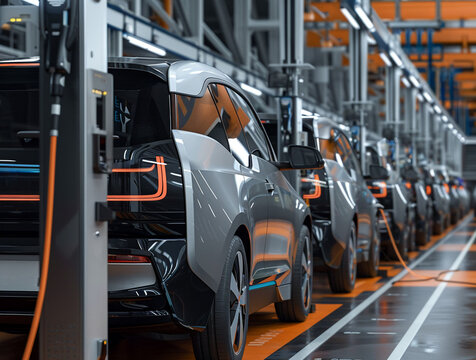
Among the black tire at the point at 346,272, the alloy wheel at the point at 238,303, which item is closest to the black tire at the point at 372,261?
the black tire at the point at 346,272

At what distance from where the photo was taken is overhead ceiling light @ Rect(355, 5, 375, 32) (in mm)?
18502

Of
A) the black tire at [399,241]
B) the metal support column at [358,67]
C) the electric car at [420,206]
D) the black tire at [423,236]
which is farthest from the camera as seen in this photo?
the black tire at [423,236]

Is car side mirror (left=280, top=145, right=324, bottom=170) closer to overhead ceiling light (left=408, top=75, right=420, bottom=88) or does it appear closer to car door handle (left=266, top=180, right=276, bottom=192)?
car door handle (left=266, top=180, right=276, bottom=192)

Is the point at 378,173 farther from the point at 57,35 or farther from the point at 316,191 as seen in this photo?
the point at 57,35

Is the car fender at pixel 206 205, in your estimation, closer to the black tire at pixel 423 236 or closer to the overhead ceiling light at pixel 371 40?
the black tire at pixel 423 236

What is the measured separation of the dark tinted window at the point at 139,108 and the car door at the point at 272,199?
1.13 metres

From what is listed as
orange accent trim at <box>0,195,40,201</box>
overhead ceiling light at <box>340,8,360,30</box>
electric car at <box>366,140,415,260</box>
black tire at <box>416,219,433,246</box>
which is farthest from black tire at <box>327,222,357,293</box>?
black tire at <box>416,219,433,246</box>

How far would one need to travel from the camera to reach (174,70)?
6191mm

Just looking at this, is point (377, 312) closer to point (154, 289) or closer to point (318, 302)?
point (318, 302)

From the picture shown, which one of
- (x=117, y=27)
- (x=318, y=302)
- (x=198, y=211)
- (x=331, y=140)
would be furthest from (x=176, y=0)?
(x=198, y=211)

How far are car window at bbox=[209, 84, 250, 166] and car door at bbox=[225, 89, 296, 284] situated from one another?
103 mm

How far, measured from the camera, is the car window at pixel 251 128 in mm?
7324

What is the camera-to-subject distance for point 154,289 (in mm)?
5695

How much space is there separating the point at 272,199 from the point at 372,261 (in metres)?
6.63
